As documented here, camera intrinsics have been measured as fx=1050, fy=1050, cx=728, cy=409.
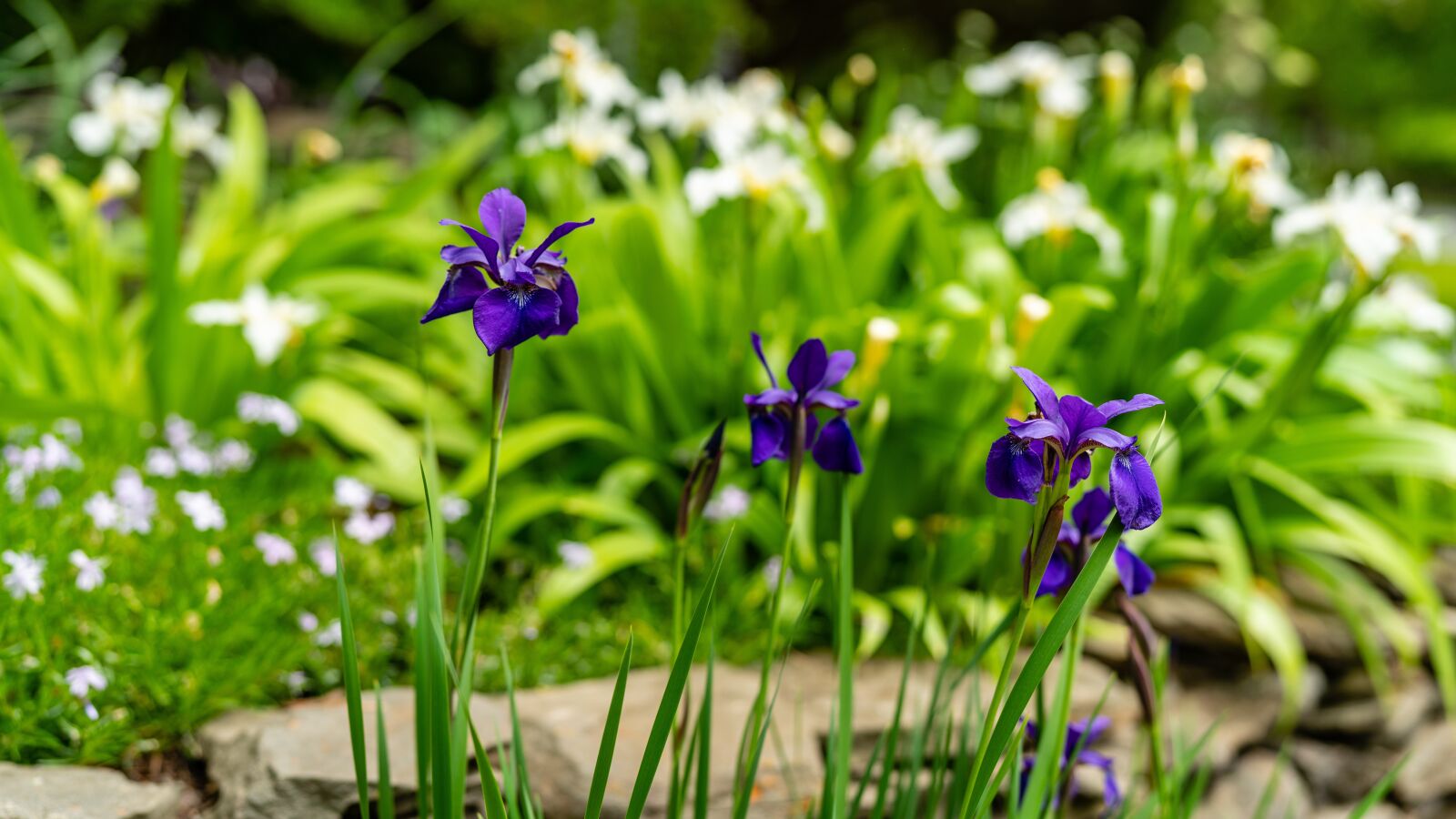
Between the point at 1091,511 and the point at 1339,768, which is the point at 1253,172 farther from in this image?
the point at 1091,511

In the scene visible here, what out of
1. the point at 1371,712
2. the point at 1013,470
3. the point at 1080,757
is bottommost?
the point at 1371,712

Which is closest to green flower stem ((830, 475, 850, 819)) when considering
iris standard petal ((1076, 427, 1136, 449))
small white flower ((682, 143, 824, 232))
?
iris standard petal ((1076, 427, 1136, 449))

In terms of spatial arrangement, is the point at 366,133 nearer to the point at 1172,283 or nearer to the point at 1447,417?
the point at 1172,283

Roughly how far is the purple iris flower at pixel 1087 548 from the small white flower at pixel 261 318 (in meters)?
1.85

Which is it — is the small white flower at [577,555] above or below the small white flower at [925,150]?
below

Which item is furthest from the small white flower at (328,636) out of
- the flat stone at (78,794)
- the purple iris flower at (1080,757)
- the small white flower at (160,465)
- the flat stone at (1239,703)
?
the flat stone at (1239,703)

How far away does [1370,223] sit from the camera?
2508mm

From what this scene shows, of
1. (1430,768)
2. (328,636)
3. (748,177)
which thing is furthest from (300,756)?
(1430,768)

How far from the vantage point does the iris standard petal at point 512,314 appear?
1.01 meters

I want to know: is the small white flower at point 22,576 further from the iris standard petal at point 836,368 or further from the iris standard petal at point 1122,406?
the iris standard petal at point 1122,406

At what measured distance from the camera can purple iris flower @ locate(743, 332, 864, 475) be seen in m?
1.17

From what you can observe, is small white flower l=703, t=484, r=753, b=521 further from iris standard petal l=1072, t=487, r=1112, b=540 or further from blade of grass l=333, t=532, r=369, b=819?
blade of grass l=333, t=532, r=369, b=819

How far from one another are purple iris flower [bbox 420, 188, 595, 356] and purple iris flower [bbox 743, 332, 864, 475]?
241 mm

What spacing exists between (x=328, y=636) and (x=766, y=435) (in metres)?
1.16
